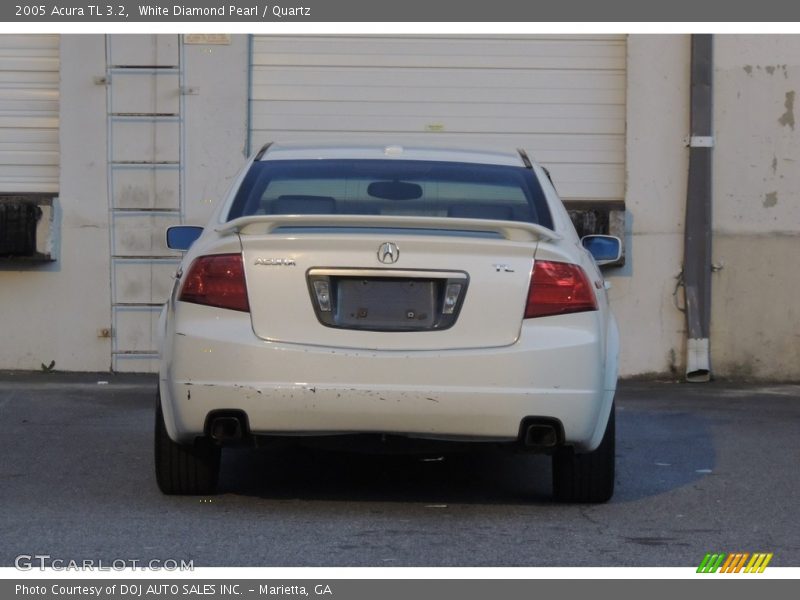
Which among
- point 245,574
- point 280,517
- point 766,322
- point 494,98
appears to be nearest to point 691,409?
point 766,322

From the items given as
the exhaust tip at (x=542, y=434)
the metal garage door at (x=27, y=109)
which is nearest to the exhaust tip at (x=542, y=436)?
the exhaust tip at (x=542, y=434)

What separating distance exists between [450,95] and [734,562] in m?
7.49

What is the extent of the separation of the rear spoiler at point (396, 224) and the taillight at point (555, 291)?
0.17 m

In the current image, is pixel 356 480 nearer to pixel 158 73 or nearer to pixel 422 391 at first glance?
pixel 422 391

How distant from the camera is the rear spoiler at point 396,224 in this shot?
5.79 meters

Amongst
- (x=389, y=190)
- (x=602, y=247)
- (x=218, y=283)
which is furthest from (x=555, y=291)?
(x=602, y=247)

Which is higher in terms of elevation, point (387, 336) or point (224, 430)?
point (387, 336)

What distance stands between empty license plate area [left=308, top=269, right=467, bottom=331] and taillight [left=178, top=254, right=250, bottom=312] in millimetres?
285

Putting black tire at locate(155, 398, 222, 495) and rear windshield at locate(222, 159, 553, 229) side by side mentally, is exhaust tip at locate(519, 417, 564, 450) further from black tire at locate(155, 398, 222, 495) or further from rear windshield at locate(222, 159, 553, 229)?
black tire at locate(155, 398, 222, 495)

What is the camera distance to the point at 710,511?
246 inches

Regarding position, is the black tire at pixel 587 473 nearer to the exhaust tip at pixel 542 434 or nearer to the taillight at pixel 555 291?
the exhaust tip at pixel 542 434

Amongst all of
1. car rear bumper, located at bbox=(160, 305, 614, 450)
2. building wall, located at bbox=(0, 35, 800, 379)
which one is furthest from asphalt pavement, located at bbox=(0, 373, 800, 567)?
building wall, located at bbox=(0, 35, 800, 379)

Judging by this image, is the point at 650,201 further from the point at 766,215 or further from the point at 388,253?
the point at 388,253

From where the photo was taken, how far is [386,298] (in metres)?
5.63
